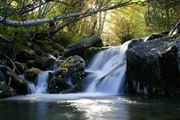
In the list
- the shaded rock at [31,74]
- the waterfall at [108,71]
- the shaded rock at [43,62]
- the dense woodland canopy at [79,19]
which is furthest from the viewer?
the shaded rock at [43,62]

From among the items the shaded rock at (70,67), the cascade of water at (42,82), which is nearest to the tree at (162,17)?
the shaded rock at (70,67)

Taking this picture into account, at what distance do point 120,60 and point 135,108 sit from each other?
30.9 ft

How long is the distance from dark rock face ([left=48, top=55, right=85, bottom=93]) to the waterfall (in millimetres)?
529

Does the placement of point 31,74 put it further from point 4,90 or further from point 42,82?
point 4,90

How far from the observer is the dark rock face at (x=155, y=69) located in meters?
14.7

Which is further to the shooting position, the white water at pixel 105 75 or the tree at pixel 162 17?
the tree at pixel 162 17

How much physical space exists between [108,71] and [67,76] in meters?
2.25

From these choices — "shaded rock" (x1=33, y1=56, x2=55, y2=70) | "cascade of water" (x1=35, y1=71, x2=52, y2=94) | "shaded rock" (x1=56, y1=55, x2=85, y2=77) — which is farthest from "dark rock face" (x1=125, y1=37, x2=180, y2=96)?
"shaded rock" (x1=33, y1=56, x2=55, y2=70)

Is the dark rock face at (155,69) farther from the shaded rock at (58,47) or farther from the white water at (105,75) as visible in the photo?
the shaded rock at (58,47)

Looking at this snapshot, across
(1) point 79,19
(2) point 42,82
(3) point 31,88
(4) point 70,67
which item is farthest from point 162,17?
(1) point 79,19

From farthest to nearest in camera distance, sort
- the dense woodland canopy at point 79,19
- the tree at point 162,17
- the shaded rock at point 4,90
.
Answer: the tree at point 162,17 < the shaded rock at point 4,90 < the dense woodland canopy at point 79,19

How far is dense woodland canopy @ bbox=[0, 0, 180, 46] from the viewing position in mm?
6406

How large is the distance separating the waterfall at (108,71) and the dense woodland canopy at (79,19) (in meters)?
2.46

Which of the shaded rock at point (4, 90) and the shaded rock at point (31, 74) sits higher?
the shaded rock at point (31, 74)
